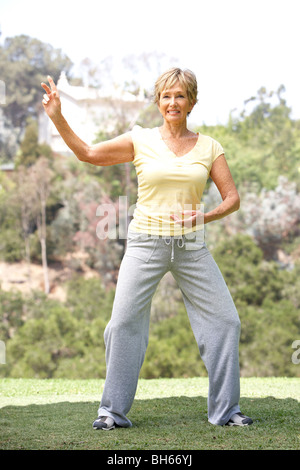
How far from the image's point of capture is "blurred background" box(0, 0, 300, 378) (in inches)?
530

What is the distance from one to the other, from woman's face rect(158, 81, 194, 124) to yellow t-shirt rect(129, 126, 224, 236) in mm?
123

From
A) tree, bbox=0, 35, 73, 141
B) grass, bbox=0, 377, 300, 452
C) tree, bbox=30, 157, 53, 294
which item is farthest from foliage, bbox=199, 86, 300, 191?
grass, bbox=0, 377, 300, 452

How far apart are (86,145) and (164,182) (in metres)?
0.41

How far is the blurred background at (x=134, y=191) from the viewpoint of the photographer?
13461 mm

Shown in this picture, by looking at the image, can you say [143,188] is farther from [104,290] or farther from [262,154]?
[262,154]

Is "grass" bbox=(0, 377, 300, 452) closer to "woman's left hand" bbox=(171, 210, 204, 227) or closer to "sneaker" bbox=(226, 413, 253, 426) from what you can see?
"sneaker" bbox=(226, 413, 253, 426)

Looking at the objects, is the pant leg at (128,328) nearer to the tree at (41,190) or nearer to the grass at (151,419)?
the grass at (151,419)

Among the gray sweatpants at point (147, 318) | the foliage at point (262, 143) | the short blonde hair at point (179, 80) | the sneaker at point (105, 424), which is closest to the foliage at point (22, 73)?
the foliage at point (262, 143)

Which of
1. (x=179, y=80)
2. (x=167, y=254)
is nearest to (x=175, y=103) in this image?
(x=179, y=80)

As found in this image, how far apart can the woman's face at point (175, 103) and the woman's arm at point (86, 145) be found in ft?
0.69

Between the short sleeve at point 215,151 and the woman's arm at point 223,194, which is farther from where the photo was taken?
the short sleeve at point 215,151

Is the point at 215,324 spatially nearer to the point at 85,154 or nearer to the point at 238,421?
the point at 238,421

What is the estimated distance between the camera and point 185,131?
292cm

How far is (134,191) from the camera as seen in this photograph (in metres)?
17.8
